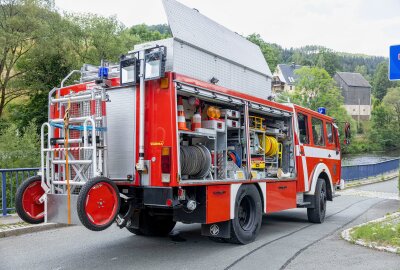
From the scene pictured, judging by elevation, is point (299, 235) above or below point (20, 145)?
below

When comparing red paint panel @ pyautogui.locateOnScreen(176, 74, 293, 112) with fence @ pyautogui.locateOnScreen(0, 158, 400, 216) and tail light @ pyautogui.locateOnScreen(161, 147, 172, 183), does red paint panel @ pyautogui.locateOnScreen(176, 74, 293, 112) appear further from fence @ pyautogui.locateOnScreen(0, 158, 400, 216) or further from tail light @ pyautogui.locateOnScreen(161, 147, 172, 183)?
fence @ pyautogui.locateOnScreen(0, 158, 400, 216)

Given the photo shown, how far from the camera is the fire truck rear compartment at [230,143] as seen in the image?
6918 mm

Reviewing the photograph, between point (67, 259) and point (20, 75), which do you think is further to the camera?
point (20, 75)

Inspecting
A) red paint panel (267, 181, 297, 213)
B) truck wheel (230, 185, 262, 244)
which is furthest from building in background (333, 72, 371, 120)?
truck wheel (230, 185, 262, 244)

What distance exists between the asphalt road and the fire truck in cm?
45

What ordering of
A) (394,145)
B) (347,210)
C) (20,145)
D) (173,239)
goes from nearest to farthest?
1. (173,239)
2. (347,210)
3. (20,145)
4. (394,145)

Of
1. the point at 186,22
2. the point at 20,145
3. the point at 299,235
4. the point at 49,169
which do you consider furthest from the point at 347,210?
the point at 20,145

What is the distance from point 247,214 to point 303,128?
320cm

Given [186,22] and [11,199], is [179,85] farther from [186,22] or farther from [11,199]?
[11,199]

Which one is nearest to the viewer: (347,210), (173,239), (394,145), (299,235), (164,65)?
(164,65)

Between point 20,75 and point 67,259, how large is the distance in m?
30.8

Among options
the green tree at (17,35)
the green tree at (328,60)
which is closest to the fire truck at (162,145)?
the green tree at (17,35)

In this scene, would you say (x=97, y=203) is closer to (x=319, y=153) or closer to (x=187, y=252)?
(x=187, y=252)

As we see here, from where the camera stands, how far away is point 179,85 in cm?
646
